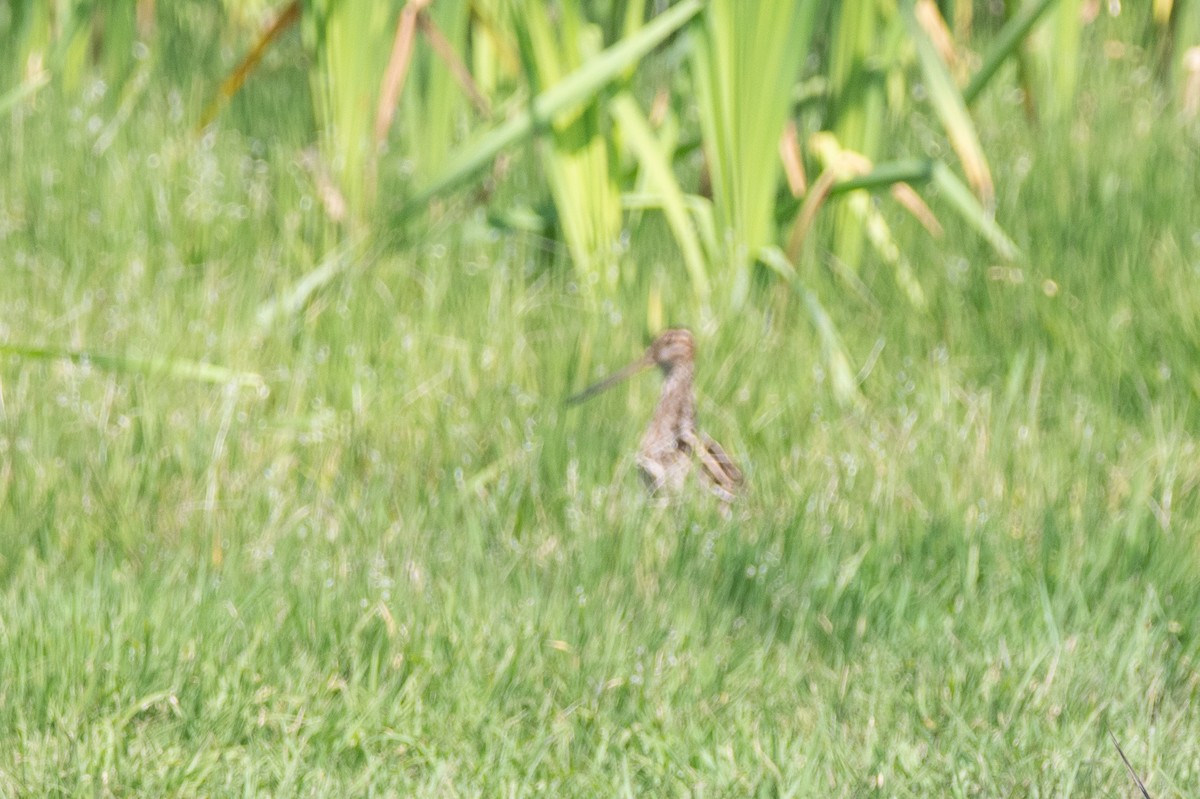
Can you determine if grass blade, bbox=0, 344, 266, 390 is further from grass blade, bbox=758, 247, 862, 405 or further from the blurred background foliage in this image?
grass blade, bbox=758, 247, 862, 405

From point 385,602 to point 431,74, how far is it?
2.05 metres

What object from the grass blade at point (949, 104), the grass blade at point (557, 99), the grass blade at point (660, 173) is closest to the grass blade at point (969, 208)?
the grass blade at point (949, 104)

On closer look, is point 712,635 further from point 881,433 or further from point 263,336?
point 263,336

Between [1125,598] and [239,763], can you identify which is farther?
[1125,598]

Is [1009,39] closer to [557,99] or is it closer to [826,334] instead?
[826,334]

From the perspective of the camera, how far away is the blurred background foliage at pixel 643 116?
413 centimetres

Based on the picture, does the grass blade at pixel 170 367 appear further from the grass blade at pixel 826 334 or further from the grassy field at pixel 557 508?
the grass blade at pixel 826 334

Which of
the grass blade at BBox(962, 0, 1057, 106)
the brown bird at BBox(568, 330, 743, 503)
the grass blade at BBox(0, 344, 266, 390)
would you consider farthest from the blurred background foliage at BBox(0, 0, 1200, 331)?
the grass blade at BBox(0, 344, 266, 390)

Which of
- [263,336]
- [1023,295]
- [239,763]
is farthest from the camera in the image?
[1023,295]

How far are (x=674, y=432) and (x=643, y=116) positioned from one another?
131 cm

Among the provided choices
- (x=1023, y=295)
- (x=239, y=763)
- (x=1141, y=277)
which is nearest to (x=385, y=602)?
(x=239, y=763)

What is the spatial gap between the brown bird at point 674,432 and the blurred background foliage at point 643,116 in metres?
0.34

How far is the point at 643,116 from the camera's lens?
463 centimetres

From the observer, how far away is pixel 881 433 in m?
3.67
